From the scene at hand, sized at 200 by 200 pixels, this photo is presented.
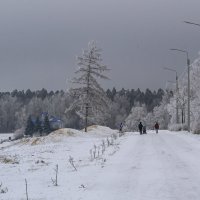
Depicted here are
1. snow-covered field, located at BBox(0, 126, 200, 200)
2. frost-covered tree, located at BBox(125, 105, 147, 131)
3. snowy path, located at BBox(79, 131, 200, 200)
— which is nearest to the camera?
snowy path, located at BBox(79, 131, 200, 200)

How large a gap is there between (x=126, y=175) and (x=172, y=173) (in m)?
1.34

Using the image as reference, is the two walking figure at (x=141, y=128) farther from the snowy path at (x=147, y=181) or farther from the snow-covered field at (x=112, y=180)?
the snowy path at (x=147, y=181)

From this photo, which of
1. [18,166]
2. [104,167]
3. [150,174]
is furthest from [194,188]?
[18,166]

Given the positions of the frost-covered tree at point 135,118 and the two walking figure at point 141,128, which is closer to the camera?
the two walking figure at point 141,128

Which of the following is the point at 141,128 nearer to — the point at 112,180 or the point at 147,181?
the point at 112,180

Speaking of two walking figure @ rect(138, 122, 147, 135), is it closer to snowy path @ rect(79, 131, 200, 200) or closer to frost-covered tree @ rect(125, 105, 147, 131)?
snowy path @ rect(79, 131, 200, 200)

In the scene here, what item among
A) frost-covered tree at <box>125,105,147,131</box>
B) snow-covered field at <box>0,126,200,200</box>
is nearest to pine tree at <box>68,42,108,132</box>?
snow-covered field at <box>0,126,200,200</box>

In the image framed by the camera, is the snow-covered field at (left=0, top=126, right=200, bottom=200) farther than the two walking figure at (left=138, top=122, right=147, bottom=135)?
No

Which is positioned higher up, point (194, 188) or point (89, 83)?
point (89, 83)

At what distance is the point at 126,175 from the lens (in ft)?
51.1

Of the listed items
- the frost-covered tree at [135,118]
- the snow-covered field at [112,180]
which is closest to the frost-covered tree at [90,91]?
the snow-covered field at [112,180]

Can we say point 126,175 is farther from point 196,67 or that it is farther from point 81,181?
point 196,67

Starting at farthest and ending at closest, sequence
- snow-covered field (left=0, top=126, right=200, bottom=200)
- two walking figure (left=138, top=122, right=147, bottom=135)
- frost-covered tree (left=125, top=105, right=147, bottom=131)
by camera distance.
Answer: frost-covered tree (left=125, top=105, right=147, bottom=131), two walking figure (left=138, top=122, right=147, bottom=135), snow-covered field (left=0, top=126, right=200, bottom=200)

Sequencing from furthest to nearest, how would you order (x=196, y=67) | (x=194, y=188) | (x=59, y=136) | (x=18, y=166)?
(x=196, y=67)
(x=59, y=136)
(x=18, y=166)
(x=194, y=188)
